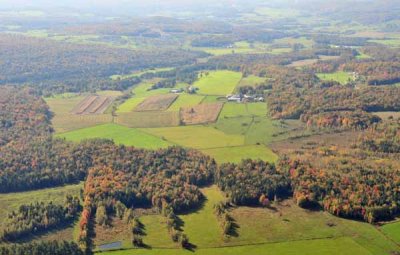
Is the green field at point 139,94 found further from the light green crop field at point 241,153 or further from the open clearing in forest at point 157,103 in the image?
the light green crop field at point 241,153

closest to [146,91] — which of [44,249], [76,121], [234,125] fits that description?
[76,121]

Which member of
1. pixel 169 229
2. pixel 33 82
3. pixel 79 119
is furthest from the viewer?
pixel 33 82

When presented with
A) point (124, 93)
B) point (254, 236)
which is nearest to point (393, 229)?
point (254, 236)

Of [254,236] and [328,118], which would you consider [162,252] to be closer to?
[254,236]

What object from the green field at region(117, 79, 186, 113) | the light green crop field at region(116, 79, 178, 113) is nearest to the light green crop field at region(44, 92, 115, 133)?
the light green crop field at region(116, 79, 178, 113)

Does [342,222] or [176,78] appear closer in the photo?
[342,222]

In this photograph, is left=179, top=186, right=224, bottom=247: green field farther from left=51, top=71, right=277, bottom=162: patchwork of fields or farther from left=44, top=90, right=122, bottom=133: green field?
left=44, top=90, right=122, bottom=133: green field

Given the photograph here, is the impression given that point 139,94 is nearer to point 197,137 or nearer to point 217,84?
point 217,84
